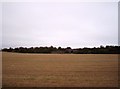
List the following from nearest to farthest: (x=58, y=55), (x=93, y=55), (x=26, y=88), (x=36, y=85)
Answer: (x=26, y=88) → (x=36, y=85) → (x=93, y=55) → (x=58, y=55)

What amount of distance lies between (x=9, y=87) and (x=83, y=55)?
61.1 feet

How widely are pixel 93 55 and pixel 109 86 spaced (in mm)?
17654

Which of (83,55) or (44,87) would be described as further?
(83,55)

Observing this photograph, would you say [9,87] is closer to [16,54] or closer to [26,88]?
[26,88]

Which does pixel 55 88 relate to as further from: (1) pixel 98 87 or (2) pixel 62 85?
(1) pixel 98 87

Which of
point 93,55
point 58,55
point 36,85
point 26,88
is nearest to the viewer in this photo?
point 26,88

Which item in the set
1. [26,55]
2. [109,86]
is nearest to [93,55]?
[26,55]

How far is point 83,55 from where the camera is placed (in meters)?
24.6

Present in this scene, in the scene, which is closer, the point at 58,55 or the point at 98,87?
the point at 98,87

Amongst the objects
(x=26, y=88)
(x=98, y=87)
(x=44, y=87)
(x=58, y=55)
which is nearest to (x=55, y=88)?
(x=44, y=87)

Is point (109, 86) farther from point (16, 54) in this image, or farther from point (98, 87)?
point (16, 54)

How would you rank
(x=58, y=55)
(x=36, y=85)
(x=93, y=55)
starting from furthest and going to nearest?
1. (x=58, y=55)
2. (x=93, y=55)
3. (x=36, y=85)

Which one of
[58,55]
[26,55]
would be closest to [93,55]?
[58,55]

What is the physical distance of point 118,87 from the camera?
6383 mm
